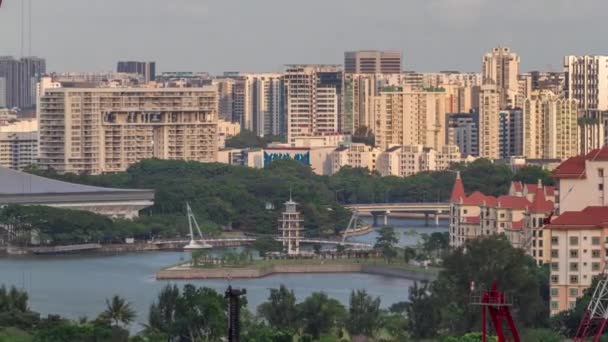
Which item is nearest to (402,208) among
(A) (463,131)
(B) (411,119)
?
(B) (411,119)

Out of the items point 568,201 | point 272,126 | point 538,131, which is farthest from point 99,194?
point 272,126

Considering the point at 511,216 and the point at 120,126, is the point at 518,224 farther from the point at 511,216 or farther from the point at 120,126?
the point at 120,126

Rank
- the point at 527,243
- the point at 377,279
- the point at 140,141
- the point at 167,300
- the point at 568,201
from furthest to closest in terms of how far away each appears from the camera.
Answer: the point at 140,141, the point at 377,279, the point at 527,243, the point at 568,201, the point at 167,300

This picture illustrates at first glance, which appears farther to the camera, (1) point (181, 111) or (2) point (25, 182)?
(1) point (181, 111)

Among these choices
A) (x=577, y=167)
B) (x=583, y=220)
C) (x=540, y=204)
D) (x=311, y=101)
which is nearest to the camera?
(x=583, y=220)

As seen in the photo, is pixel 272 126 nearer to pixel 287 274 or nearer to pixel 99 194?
pixel 99 194

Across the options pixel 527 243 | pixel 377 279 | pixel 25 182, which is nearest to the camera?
pixel 527 243

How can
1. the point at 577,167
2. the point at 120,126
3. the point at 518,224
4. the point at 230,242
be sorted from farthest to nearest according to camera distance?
the point at 120,126, the point at 230,242, the point at 518,224, the point at 577,167

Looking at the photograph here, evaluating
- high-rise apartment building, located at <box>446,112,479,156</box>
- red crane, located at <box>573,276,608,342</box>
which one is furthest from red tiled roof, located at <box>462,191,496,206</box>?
high-rise apartment building, located at <box>446,112,479,156</box>
